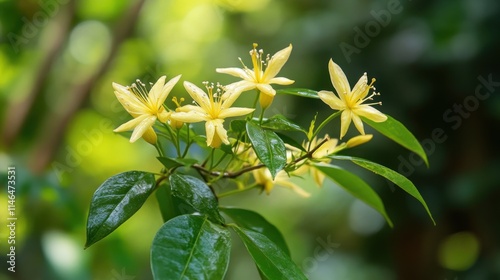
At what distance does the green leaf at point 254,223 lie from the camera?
0.61 metres

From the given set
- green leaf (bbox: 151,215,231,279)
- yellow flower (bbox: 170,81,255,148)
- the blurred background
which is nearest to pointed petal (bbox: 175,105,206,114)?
yellow flower (bbox: 170,81,255,148)

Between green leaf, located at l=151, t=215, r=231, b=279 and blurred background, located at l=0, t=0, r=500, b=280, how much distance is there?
0.77 metres

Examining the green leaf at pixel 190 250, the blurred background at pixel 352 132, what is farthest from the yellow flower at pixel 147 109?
the blurred background at pixel 352 132

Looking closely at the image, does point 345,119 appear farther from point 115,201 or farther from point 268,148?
point 115,201

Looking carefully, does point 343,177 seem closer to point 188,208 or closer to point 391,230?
point 188,208

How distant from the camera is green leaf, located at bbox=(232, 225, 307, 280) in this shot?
0.47 meters

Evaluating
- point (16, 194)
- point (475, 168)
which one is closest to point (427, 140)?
point (475, 168)

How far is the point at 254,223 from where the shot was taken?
617mm

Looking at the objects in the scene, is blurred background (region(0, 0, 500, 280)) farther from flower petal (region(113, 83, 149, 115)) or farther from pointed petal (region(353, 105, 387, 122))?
pointed petal (region(353, 105, 387, 122))

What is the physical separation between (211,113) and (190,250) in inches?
5.7

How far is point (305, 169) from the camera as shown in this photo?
656 mm

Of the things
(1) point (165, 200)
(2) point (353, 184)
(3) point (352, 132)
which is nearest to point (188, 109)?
(1) point (165, 200)

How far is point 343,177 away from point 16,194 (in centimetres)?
84

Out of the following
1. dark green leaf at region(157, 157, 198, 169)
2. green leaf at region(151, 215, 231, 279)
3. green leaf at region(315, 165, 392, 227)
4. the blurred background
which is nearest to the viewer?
green leaf at region(151, 215, 231, 279)
